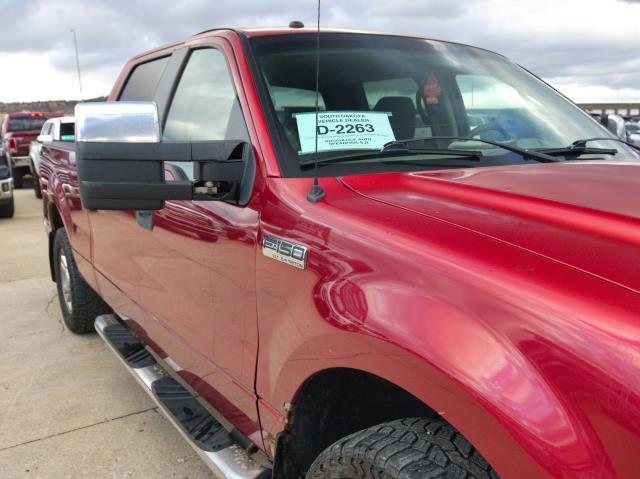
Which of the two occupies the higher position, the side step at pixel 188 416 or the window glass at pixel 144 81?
the window glass at pixel 144 81

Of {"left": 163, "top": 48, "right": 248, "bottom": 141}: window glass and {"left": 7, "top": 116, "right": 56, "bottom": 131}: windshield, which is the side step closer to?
{"left": 163, "top": 48, "right": 248, "bottom": 141}: window glass

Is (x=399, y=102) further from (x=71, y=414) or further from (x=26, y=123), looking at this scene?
(x=26, y=123)

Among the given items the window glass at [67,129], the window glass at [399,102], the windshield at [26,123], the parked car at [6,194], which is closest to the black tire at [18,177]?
the windshield at [26,123]

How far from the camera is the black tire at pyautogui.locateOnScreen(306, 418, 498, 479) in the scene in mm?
1343

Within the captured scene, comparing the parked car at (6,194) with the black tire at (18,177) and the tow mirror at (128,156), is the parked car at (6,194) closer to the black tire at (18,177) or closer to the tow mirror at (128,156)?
the black tire at (18,177)

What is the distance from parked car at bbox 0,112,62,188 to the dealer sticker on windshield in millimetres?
16451

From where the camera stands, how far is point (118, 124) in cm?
178

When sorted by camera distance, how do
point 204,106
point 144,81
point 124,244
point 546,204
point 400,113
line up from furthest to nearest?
point 144,81
point 124,244
point 204,106
point 400,113
point 546,204

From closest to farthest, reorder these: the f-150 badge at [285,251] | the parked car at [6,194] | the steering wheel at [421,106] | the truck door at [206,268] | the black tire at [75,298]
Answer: the f-150 badge at [285,251] < the truck door at [206,268] < the steering wheel at [421,106] < the black tire at [75,298] < the parked car at [6,194]

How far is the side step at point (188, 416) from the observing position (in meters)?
2.06

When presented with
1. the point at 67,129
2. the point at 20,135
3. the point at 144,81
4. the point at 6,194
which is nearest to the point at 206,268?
the point at 144,81

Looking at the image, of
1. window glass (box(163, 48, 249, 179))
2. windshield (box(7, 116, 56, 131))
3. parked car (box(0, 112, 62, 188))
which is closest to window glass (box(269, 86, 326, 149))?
window glass (box(163, 48, 249, 179))

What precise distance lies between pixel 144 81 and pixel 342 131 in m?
1.71

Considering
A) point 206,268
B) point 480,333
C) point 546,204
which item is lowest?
point 206,268
